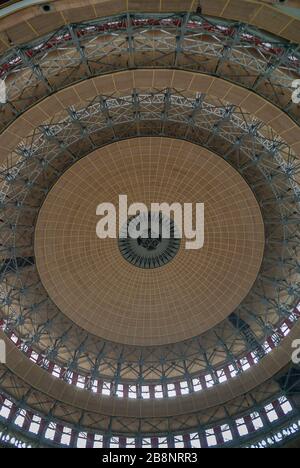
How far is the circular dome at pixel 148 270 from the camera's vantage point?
120 feet

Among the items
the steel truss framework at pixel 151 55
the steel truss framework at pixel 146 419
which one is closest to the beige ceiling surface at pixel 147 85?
the steel truss framework at pixel 151 55

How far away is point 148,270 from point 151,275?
69 cm

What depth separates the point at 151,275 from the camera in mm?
40156

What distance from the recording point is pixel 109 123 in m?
33.6

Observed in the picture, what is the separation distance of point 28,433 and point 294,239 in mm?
30332

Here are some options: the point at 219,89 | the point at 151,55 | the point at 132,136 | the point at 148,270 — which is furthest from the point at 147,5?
the point at 148,270

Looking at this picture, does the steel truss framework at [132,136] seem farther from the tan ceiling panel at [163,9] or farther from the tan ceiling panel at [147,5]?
the tan ceiling panel at [147,5]

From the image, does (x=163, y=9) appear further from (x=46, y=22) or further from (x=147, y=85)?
(x=147, y=85)

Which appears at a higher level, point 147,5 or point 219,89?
point 219,89

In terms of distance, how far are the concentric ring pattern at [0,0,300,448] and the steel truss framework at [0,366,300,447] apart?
0.43ft

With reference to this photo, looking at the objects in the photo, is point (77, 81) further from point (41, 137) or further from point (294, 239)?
point (294, 239)

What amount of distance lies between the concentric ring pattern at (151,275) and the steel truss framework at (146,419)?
13cm

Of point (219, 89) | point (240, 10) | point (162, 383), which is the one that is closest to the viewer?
point (240, 10)
